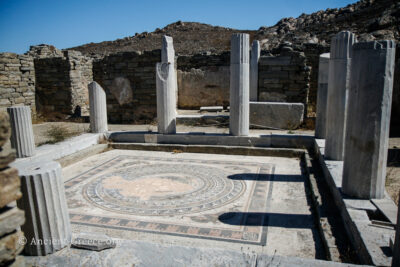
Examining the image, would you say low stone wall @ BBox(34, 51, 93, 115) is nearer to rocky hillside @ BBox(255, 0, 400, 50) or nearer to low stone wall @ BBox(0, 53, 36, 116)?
low stone wall @ BBox(0, 53, 36, 116)

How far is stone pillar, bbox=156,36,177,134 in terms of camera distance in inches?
312

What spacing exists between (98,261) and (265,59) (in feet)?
29.3

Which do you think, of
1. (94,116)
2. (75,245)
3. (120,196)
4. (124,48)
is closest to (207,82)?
(94,116)

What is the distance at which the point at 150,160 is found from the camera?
7.28 metres

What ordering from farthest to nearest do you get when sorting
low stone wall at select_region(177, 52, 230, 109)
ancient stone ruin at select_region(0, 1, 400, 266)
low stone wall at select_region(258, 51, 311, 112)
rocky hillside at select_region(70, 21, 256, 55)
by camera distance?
1. rocky hillside at select_region(70, 21, 256, 55)
2. low stone wall at select_region(177, 52, 230, 109)
3. low stone wall at select_region(258, 51, 311, 112)
4. ancient stone ruin at select_region(0, 1, 400, 266)

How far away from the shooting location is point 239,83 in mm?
7500

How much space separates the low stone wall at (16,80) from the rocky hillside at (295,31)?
921cm

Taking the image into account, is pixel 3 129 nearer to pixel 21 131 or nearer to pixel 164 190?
pixel 164 190

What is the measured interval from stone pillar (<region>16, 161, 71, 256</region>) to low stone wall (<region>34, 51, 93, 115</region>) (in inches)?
416

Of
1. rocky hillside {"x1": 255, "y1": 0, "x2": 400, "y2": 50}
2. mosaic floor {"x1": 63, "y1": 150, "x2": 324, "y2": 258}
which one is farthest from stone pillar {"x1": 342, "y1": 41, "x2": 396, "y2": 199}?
rocky hillside {"x1": 255, "y1": 0, "x2": 400, "y2": 50}

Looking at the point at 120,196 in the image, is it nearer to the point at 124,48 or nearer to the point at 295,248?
the point at 295,248

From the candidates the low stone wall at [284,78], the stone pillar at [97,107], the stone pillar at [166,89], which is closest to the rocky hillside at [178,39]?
the low stone wall at [284,78]

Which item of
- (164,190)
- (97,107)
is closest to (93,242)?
(164,190)

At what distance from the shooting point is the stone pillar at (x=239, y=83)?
7402 mm
